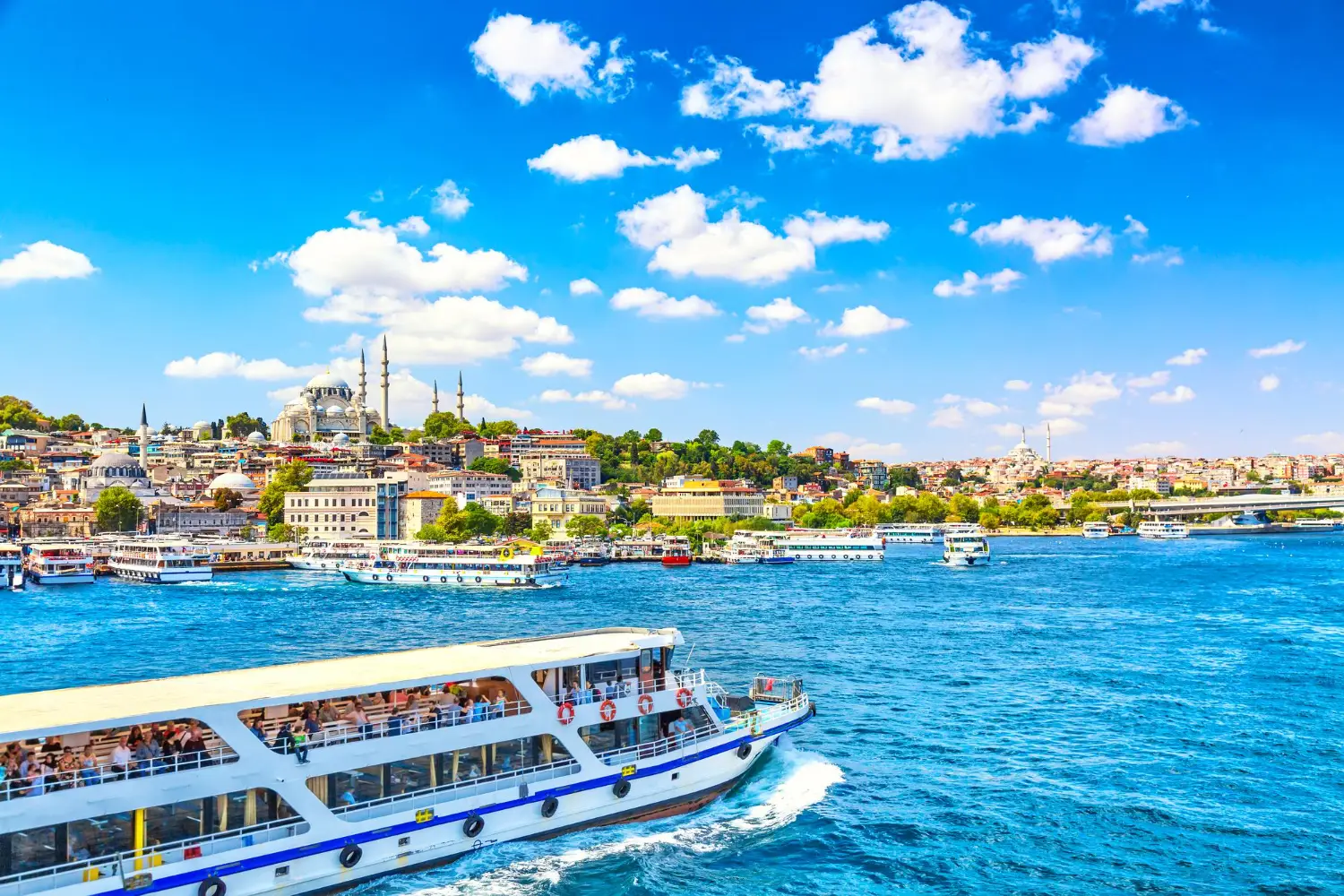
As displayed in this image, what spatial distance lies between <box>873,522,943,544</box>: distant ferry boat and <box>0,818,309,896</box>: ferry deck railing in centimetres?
10421


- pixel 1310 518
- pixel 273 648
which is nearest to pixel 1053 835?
pixel 273 648

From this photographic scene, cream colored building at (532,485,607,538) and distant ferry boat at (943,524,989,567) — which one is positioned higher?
cream colored building at (532,485,607,538)

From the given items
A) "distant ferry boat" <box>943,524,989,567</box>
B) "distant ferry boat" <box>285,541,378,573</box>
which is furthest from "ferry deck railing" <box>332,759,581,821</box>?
"distant ferry boat" <box>943,524,989,567</box>

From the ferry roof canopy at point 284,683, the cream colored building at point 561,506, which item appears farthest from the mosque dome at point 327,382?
the ferry roof canopy at point 284,683

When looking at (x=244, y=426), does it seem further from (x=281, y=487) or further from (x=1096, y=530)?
(x=1096, y=530)

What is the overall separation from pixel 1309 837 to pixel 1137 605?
93.4 ft

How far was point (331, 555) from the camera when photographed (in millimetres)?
68500

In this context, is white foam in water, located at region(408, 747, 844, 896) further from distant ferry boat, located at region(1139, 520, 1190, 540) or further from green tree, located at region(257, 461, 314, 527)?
distant ferry boat, located at region(1139, 520, 1190, 540)

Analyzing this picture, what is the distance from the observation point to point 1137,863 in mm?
12969

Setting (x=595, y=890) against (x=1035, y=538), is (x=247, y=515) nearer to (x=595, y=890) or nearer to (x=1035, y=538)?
→ (x=1035, y=538)

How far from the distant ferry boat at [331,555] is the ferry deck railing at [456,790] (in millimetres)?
52017

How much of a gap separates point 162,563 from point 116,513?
117ft

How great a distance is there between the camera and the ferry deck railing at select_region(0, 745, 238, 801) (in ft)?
33.3

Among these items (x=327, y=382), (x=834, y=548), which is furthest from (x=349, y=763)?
(x=327, y=382)
